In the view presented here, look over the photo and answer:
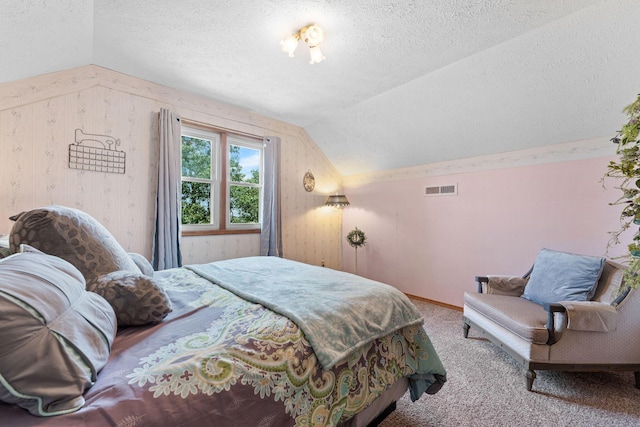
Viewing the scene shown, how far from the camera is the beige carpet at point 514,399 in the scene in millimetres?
1604

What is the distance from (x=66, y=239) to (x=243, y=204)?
2520 millimetres

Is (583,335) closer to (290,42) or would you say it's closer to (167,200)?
(290,42)

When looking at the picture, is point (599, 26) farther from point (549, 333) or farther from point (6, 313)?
point (6, 313)

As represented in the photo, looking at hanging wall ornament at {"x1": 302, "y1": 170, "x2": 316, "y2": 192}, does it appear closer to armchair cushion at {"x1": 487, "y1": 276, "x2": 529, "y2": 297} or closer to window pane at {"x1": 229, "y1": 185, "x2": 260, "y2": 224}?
window pane at {"x1": 229, "y1": 185, "x2": 260, "y2": 224}

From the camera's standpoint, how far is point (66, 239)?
4.15 feet

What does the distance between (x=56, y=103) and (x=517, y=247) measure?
4.73m

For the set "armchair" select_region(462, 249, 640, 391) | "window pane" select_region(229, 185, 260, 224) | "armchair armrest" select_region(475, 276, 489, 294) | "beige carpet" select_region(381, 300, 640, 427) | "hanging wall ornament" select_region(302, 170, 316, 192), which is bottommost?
"beige carpet" select_region(381, 300, 640, 427)

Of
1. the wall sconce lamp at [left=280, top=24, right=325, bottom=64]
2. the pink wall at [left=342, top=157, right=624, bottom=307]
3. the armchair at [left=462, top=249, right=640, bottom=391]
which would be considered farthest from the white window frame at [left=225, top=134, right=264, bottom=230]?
the armchair at [left=462, top=249, right=640, bottom=391]

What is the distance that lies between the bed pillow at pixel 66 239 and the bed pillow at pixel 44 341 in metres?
0.35

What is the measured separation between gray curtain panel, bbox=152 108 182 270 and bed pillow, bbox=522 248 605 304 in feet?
11.5

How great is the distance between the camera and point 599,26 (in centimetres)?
187

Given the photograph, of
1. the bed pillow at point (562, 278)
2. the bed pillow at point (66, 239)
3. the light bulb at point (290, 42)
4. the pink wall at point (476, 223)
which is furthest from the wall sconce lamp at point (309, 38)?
the bed pillow at point (562, 278)

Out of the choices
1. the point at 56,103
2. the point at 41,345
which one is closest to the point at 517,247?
the point at 41,345

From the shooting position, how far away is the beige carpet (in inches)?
63.2
